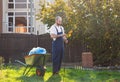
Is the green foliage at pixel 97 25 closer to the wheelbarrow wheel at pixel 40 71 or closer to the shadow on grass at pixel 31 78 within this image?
the wheelbarrow wheel at pixel 40 71

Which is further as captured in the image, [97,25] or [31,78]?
[97,25]

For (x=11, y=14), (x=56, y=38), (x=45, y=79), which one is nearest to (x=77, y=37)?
(x=56, y=38)

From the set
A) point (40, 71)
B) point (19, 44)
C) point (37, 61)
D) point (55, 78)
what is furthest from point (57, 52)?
point (19, 44)

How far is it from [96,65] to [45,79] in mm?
7520

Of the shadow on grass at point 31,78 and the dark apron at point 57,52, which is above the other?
the dark apron at point 57,52

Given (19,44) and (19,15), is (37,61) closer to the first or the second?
(19,44)

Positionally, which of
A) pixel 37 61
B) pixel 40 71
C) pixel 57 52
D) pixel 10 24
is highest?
pixel 10 24

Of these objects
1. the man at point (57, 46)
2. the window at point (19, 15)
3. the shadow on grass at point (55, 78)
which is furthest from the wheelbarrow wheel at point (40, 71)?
the window at point (19, 15)

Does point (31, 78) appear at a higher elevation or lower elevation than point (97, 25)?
lower

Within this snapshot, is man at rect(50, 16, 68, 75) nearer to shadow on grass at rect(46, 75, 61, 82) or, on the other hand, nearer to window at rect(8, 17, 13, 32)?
shadow on grass at rect(46, 75, 61, 82)

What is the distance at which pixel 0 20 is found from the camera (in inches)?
1668

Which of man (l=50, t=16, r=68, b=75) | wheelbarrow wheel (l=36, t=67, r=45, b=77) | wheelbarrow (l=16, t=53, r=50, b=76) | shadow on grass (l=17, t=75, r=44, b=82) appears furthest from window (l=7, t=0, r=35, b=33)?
shadow on grass (l=17, t=75, r=44, b=82)

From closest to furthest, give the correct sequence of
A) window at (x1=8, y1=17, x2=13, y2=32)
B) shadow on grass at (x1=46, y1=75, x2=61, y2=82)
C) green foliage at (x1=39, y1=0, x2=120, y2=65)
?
shadow on grass at (x1=46, y1=75, x2=61, y2=82)
green foliage at (x1=39, y1=0, x2=120, y2=65)
window at (x1=8, y1=17, x2=13, y2=32)

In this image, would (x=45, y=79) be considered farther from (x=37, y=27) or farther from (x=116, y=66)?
(x=37, y=27)
